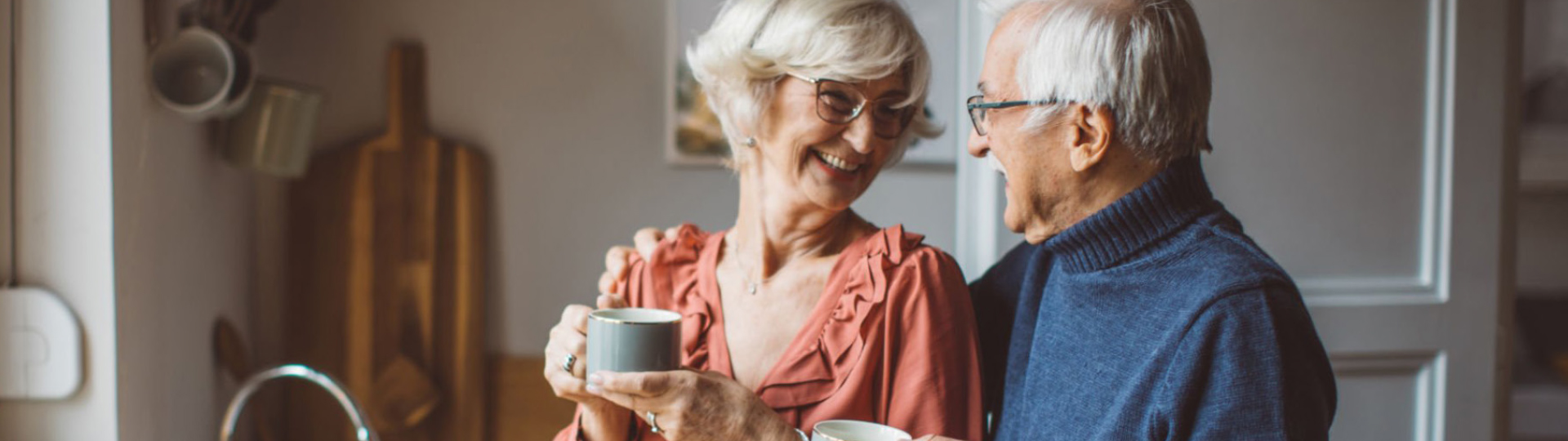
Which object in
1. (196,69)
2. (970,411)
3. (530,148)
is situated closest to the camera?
(970,411)

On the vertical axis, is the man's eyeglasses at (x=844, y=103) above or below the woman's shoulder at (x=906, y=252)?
above

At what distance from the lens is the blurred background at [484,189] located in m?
1.46

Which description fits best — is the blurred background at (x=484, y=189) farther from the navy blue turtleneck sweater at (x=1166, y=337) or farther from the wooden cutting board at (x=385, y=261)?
the navy blue turtleneck sweater at (x=1166, y=337)

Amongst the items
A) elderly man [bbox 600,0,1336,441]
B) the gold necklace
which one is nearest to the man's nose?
elderly man [bbox 600,0,1336,441]

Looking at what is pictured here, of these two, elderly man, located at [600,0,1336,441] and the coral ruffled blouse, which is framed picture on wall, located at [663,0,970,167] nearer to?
the coral ruffled blouse

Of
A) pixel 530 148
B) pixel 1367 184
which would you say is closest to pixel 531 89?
pixel 530 148

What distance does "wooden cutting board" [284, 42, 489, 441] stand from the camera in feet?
7.55

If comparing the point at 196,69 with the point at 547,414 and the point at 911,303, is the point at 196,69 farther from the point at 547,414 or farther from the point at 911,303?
the point at 911,303

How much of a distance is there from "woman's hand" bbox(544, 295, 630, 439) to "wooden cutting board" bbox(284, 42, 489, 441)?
4.37 ft

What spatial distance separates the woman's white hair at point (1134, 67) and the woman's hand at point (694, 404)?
1.40 ft

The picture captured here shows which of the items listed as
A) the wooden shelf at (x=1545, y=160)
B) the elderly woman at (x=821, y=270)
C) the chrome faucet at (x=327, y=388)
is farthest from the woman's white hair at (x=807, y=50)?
the wooden shelf at (x=1545, y=160)

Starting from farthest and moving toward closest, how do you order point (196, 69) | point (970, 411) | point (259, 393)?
point (259, 393), point (196, 69), point (970, 411)

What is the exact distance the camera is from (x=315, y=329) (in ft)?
7.63

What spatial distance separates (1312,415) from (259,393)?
7.29 ft
